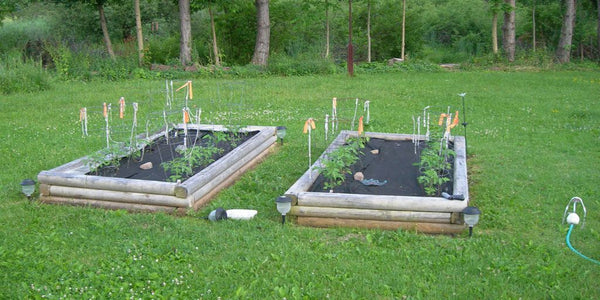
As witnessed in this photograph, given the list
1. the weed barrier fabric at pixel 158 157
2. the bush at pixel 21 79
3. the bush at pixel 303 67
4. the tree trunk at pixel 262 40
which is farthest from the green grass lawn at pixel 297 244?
the tree trunk at pixel 262 40

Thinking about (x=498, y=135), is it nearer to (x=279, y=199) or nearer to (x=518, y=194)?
(x=518, y=194)

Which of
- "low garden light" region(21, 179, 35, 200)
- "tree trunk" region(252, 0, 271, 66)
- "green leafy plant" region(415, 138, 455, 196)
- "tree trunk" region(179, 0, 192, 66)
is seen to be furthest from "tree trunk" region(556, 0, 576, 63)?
"low garden light" region(21, 179, 35, 200)

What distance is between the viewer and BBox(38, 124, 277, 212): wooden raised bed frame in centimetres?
620

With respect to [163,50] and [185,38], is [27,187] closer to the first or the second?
[185,38]

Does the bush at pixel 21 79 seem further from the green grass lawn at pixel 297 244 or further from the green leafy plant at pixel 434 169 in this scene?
the green leafy plant at pixel 434 169

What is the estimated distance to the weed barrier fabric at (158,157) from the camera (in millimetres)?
6980

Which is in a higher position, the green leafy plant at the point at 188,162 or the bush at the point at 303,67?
the bush at the point at 303,67

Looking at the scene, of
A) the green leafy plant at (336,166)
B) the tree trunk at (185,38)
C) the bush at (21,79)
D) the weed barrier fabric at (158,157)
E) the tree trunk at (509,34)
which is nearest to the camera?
the green leafy plant at (336,166)

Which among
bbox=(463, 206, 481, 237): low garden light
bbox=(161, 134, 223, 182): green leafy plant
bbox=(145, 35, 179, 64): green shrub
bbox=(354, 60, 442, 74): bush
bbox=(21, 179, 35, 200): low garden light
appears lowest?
bbox=(463, 206, 481, 237): low garden light

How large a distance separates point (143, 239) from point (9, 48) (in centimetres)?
1720

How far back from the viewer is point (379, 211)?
224 inches

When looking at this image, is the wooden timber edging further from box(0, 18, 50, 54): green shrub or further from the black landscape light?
box(0, 18, 50, 54): green shrub

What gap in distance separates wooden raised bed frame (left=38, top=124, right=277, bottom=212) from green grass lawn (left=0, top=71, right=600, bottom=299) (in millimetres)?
184

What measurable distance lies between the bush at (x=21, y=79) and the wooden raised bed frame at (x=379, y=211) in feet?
36.6
